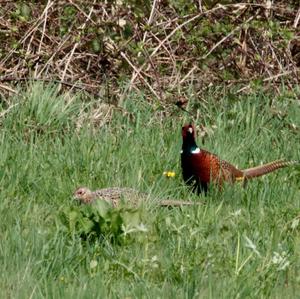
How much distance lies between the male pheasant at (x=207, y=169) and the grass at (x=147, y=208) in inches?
3.7

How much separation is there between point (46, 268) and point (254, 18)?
494 centimetres

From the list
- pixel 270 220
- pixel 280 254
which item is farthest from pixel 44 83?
pixel 280 254

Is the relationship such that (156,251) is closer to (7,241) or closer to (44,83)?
(7,241)

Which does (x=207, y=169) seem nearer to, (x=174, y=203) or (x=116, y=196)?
(x=174, y=203)

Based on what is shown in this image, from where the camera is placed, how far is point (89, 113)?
26.9 feet

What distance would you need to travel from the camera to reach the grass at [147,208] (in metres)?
4.90

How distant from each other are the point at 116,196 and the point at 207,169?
87cm

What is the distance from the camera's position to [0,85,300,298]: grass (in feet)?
16.1

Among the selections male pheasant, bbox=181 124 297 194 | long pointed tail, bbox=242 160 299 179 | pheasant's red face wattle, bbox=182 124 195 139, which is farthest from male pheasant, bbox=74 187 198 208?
pheasant's red face wattle, bbox=182 124 195 139

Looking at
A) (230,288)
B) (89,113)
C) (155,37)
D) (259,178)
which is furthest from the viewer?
(155,37)

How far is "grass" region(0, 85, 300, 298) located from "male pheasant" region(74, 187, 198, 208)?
0.28ft

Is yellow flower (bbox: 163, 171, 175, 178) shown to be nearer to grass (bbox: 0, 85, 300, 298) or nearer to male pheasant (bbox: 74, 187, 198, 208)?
grass (bbox: 0, 85, 300, 298)

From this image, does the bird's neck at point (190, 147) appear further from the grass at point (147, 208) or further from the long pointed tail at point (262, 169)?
the long pointed tail at point (262, 169)

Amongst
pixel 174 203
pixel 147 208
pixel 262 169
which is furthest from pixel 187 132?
pixel 147 208
